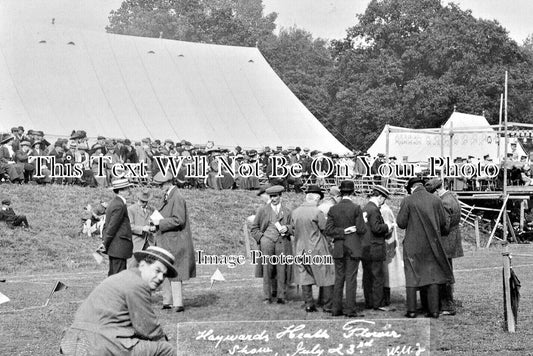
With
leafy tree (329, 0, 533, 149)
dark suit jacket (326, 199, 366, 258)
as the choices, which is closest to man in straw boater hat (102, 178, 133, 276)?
dark suit jacket (326, 199, 366, 258)

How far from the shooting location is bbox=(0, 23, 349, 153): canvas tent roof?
35875 mm

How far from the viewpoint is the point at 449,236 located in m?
15.1

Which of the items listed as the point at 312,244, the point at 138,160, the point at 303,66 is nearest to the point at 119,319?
the point at 312,244

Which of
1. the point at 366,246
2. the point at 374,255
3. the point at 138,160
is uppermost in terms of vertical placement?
the point at 138,160

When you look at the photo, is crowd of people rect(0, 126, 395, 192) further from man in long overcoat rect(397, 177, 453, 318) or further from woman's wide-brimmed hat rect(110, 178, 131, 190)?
man in long overcoat rect(397, 177, 453, 318)

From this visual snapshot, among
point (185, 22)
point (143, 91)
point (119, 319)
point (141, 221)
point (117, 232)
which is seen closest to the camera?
point (119, 319)

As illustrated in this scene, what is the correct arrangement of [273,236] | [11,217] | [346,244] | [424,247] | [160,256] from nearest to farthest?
[160,256], [424,247], [346,244], [273,236], [11,217]

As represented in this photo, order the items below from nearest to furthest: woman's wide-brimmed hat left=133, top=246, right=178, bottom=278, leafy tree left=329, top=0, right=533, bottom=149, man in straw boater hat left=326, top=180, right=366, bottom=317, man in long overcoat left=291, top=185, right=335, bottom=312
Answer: woman's wide-brimmed hat left=133, top=246, right=178, bottom=278
man in straw boater hat left=326, top=180, right=366, bottom=317
man in long overcoat left=291, top=185, right=335, bottom=312
leafy tree left=329, top=0, right=533, bottom=149

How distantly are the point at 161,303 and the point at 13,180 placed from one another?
48.9ft

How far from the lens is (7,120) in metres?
33.8

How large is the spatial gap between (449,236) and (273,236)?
2.60 metres

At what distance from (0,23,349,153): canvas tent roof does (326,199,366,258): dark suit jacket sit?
21018mm

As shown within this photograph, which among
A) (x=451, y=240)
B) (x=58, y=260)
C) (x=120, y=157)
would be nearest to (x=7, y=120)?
(x=120, y=157)

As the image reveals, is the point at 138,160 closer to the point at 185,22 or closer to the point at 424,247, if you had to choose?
the point at 424,247
